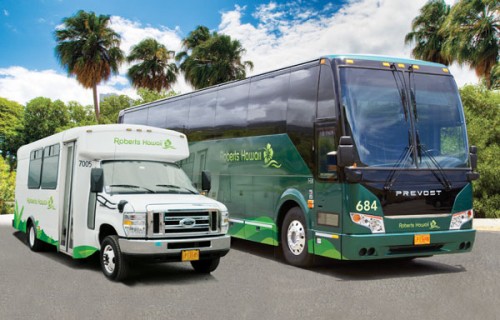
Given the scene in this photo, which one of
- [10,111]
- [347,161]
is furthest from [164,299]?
[10,111]

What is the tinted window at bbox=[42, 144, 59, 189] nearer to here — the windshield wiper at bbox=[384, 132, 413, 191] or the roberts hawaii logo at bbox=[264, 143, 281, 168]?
the roberts hawaii logo at bbox=[264, 143, 281, 168]

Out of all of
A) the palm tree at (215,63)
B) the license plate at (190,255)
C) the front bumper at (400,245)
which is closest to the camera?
the license plate at (190,255)

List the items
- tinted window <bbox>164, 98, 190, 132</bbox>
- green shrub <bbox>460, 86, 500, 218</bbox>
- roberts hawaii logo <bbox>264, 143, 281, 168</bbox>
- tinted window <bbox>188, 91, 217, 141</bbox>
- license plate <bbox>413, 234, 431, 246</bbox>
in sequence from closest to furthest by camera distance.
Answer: license plate <bbox>413, 234, 431, 246</bbox> → roberts hawaii logo <bbox>264, 143, 281, 168</bbox> → tinted window <bbox>188, 91, 217, 141</bbox> → tinted window <bbox>164, 98, 190, 132</bbox> → green shrub <bbox>460, 86, 500, 218</bbox>

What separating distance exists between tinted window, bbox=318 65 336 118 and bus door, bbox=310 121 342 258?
7.5 inches

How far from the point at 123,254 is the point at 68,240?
260cm

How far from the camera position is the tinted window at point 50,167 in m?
12.5

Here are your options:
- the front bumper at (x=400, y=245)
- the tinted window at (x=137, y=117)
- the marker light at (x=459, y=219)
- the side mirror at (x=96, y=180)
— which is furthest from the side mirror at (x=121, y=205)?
the tinted window at (x=137, y=117)

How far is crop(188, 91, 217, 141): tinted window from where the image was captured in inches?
607

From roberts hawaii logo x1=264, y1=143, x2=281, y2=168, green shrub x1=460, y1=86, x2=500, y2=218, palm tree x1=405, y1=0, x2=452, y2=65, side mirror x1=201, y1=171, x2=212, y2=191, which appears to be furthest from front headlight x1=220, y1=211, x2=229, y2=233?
palm tree x1=405, y1=0, x2=452, y2=65

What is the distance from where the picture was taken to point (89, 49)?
48.2 metres

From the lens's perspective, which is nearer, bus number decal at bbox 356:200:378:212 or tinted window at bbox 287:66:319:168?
bus number decal at bbox 356:200:378:212

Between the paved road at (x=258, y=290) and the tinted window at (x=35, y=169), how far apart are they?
2.00m

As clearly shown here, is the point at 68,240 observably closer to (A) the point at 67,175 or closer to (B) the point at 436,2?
(A) the point at 67,175

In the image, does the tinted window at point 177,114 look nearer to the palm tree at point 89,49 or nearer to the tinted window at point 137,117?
the tinted window at point 137,117
